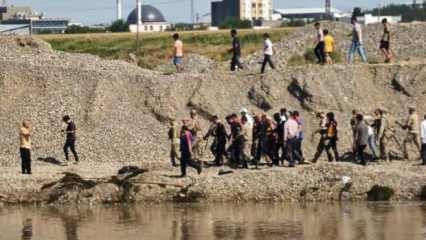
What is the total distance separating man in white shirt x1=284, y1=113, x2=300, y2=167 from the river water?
121 inches

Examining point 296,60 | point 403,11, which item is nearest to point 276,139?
point 296,60

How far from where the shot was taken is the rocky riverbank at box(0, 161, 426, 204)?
106ft

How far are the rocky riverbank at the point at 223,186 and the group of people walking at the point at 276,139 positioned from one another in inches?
49.1

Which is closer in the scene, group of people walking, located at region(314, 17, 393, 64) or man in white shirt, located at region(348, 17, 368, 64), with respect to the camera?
group of people walking, located at region(314, 17, 393, 64)

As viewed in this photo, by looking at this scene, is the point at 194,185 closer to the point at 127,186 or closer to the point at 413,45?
the point at 127,186

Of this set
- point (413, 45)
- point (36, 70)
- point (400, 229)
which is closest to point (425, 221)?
point (400, 229)

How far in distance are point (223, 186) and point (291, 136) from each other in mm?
3017

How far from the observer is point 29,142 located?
35094 millimetres

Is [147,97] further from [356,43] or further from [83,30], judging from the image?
[83,30]

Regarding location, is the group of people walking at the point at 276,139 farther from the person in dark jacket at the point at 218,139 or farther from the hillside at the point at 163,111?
the hillside at the point at 163,111

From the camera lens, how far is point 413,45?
1955 inches

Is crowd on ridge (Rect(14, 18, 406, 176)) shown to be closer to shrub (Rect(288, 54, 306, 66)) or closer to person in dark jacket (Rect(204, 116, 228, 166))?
person in dark jacket (Rect(204, 116, 228, 166))

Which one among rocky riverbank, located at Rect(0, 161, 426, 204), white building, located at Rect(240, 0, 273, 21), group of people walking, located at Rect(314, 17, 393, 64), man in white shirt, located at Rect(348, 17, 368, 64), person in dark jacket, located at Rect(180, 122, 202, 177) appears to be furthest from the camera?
white building, located at Rect(240, 0, 273, 21)

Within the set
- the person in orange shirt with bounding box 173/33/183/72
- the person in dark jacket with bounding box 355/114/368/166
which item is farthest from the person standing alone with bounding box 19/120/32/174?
the person in orange shirt with bounding box 173/33/183/72
